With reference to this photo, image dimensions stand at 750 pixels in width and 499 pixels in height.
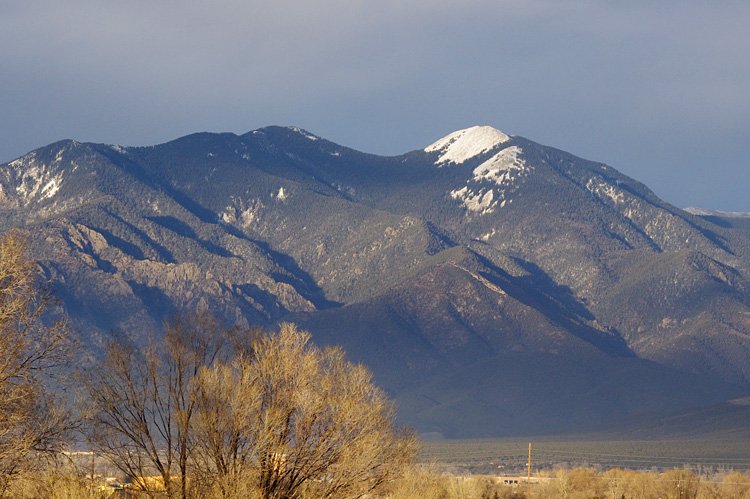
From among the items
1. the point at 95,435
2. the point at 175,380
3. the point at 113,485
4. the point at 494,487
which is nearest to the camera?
the point at 95,435

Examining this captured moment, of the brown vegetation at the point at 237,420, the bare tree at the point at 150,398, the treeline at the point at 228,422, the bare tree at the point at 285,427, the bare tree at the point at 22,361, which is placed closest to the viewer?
the bare tree at the point at 22,361

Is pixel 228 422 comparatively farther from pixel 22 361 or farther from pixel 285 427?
pixel 22 361

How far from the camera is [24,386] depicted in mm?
44594

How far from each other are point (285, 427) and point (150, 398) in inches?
311

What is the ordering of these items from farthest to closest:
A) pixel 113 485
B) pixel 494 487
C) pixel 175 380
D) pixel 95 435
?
pixel 494 487, pixel 113 485, pixel 175 380, pixel 95 435

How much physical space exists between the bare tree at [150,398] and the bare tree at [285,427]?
157 centimetres

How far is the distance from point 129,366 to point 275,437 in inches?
359

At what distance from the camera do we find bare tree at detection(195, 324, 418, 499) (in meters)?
56.7

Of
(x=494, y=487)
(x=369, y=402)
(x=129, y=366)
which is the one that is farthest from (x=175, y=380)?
(x=494, y=487)

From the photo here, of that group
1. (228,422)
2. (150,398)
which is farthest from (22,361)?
(150,398)

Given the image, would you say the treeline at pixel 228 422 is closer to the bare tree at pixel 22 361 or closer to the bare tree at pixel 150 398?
the bare tree at pixel 150 398

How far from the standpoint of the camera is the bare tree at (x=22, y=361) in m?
44.3

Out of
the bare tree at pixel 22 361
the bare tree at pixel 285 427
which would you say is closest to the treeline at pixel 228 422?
the bare tree at pixel 285 427

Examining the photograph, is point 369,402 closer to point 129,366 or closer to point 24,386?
point 129,366
